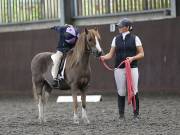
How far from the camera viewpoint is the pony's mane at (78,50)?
11695 mm

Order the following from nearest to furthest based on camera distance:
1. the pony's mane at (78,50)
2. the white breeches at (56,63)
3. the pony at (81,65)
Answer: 1. the pony at (81,65)
2. the pony's mane at (78,50)
3. the white breeches at (56,63)

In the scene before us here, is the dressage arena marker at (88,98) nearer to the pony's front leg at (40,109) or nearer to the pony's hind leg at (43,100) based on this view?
the pony's hind leg at (43,100)

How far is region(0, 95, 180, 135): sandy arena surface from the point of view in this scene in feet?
34.3

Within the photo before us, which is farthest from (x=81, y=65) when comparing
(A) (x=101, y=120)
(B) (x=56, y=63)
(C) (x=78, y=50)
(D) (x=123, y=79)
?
(A) (x=101, y=120)

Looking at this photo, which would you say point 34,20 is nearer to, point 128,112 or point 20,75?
point 20,75

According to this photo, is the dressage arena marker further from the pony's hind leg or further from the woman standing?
the woman standing

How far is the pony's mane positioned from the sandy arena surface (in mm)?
1178

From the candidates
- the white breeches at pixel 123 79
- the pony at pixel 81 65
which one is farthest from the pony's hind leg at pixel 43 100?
the white breeches at pixel 123 79

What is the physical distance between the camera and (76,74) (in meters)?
11.9

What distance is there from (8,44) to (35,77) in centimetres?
920

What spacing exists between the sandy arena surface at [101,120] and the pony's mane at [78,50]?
1178mm

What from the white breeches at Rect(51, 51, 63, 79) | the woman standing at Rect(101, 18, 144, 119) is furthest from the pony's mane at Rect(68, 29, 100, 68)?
the woman standing at Rect(101, 18, 144, 119)

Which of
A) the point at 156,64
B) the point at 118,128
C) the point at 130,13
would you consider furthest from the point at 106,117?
the point at 130,13

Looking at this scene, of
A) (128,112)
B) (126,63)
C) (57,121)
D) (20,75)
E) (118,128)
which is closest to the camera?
(118,128)
